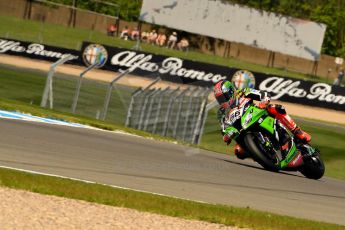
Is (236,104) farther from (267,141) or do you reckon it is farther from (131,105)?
(131,105)

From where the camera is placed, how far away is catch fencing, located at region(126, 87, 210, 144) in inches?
1030

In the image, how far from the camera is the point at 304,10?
76625 millimetres

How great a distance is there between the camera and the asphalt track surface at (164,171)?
1216cm

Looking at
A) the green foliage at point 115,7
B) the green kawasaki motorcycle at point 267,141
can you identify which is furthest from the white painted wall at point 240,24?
the green kawasaki motorcycle at point 267,141

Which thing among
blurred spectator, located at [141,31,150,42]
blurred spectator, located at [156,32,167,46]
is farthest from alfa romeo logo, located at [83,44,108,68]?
blurred spectator, located at [141,31,150,42]

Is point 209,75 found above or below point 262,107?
below

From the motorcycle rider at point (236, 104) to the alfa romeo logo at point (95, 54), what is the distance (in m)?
27.5

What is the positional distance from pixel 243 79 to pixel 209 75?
1.58 m

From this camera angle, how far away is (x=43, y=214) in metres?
8.78

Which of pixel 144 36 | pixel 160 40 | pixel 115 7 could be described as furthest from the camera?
pixel 115 7

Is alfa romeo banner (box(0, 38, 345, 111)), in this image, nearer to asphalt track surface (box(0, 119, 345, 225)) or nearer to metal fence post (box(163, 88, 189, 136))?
metal fence post (box(163, 88, 189, 136))

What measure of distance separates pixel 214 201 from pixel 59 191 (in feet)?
7.35

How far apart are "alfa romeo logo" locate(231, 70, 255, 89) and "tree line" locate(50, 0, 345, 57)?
1935 cm

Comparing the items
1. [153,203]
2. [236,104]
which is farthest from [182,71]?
[153,203]
